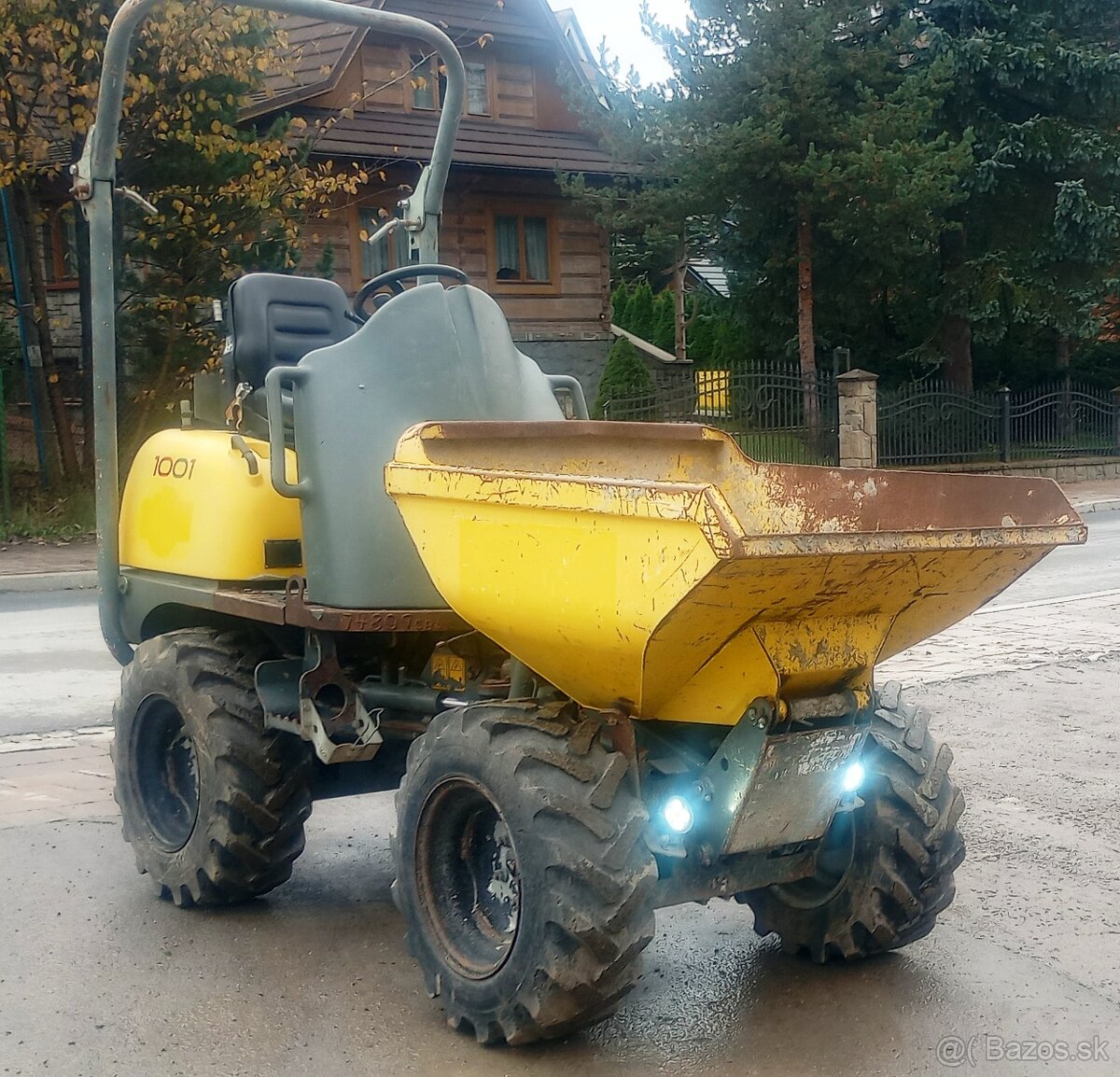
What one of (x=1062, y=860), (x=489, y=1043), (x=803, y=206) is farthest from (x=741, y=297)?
(x=489, y=1043)

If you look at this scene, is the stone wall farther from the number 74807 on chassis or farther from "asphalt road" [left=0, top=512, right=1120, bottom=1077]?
the number 74807 on chassis

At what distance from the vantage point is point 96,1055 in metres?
3.57

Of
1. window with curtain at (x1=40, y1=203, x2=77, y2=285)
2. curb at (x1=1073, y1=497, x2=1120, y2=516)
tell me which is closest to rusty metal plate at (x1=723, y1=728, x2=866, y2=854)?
curb at (x1=1073, y1=497, x2=1120, y2=516)

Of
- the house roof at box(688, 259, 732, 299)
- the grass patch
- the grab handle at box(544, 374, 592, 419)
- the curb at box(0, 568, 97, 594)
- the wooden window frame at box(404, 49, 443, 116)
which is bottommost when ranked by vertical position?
the curb at box(0, 568, 97, 594)

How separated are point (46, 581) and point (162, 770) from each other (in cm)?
969

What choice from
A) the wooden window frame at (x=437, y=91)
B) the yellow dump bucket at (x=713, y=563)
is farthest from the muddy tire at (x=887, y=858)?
the wooden window frame at (x=437, y=91)

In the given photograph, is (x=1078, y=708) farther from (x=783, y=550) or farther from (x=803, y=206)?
(x=803, y=206)

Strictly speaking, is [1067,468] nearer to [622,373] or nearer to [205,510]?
[622,373]

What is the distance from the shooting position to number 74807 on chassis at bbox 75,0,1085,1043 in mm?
3252

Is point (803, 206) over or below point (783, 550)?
over

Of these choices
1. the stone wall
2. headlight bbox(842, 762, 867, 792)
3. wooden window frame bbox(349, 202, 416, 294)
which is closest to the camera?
headlight bbox(842, 762, 867, 792)

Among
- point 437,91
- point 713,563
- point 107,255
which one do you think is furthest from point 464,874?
point 437,91

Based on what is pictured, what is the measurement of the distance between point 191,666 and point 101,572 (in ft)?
2.30

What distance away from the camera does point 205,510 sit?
185 inches
